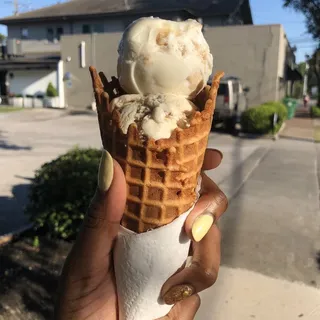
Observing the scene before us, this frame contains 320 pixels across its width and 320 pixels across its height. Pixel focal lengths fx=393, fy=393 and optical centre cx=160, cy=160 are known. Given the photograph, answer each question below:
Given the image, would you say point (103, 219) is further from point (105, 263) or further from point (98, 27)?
point (98, 27)

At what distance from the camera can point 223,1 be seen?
28891 mm

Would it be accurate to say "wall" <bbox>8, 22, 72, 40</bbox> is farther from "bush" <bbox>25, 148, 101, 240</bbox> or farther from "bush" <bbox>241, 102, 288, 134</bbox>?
"bush" <bbox>25, 148, 101, 240</bbox>

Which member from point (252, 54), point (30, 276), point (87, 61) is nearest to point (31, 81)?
point (87, 61)

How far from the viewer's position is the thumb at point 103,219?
174 centimetres

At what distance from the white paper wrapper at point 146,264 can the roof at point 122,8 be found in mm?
24645

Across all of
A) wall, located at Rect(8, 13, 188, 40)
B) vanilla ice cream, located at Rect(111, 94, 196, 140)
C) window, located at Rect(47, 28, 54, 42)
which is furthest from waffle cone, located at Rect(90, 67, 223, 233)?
window, located at Rect(47, 28, 54, 42)

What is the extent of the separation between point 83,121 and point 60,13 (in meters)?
18.2

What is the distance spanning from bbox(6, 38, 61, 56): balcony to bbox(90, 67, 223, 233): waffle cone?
36071 mm

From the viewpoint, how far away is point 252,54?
23031 mm

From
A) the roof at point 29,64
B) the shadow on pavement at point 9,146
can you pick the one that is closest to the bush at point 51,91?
the roof at point 29,64

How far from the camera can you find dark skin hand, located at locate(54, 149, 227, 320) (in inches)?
70.4

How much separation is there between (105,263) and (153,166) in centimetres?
54

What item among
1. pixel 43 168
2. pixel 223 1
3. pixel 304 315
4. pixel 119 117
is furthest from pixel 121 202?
pixel 223 1

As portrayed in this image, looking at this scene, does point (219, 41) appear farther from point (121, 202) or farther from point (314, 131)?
point (121, 202)
